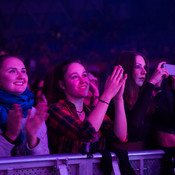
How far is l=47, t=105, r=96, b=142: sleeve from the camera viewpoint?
4.91 feet

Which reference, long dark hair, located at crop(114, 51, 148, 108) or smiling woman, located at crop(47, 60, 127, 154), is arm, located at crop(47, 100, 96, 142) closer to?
smiling woman, located at crop(47, 60, 127, 154)

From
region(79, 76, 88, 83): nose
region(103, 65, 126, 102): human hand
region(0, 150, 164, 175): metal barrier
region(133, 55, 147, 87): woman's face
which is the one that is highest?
region(133, 55, 147, 87): woman's face

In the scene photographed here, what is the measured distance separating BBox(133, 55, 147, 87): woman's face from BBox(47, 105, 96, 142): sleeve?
600mm

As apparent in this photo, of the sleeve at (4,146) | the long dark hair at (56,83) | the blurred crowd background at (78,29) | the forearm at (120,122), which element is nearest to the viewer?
the sleeve at (4,146)

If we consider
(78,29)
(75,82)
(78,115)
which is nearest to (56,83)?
(75,82)

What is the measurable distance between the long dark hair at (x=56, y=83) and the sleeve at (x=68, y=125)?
0.21 meters

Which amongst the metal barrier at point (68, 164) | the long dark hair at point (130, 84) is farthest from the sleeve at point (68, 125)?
the long dark hair at point (130, 84)

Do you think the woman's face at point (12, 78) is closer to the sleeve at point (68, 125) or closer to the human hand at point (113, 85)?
the sleeve at point (68, 125)

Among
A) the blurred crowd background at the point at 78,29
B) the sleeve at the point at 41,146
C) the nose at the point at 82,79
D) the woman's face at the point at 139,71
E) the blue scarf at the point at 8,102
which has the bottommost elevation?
the sleeve at the point at 41,146

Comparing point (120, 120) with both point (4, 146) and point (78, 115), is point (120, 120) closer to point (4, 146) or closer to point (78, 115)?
point (78, 115)

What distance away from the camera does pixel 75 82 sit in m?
1.79

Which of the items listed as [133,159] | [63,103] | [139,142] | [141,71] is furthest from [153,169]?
[141,71]

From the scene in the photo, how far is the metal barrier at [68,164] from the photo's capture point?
3.78 feet

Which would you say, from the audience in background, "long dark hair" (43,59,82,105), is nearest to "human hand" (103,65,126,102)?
the audience in background
